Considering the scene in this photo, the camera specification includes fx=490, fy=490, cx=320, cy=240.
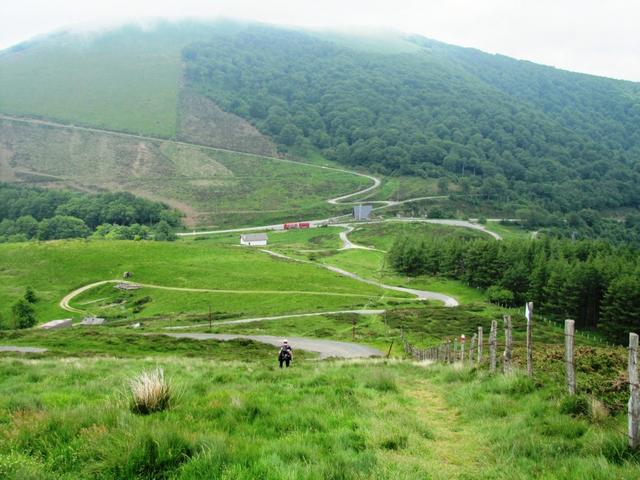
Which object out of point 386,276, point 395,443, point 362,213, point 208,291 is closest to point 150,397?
point 395,443

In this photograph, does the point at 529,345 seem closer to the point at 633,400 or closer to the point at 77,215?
the point at 633,400

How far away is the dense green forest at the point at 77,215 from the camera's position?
165000 millimetres

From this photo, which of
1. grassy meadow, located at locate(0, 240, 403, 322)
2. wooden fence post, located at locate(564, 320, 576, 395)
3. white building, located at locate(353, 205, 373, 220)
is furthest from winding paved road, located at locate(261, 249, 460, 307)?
wooden fence post, located at locate(564, 320, 576, 395)

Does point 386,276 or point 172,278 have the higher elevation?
point 172,278

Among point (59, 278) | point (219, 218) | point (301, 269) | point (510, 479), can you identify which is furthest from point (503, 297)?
point (219, 218)

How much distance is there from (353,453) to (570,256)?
390ft

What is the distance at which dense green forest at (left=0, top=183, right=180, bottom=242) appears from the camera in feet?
541

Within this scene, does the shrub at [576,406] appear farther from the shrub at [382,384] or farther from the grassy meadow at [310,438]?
the shrub at [382,384]

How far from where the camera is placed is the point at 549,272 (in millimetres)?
94625

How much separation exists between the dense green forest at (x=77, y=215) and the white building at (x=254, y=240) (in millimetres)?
27055

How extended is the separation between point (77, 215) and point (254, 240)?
7515 cm

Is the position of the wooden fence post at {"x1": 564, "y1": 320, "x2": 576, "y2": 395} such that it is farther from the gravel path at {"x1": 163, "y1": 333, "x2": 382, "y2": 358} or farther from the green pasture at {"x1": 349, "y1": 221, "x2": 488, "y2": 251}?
the green pasture at {"x1": 349, "y1": 221, "x2": 488, "y2": 251}

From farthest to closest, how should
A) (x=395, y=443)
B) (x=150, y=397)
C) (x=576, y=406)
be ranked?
(x=576, y=406) < (x=150, y=397) < (x=395, y=443)

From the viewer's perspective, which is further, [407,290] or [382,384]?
[407,290]
